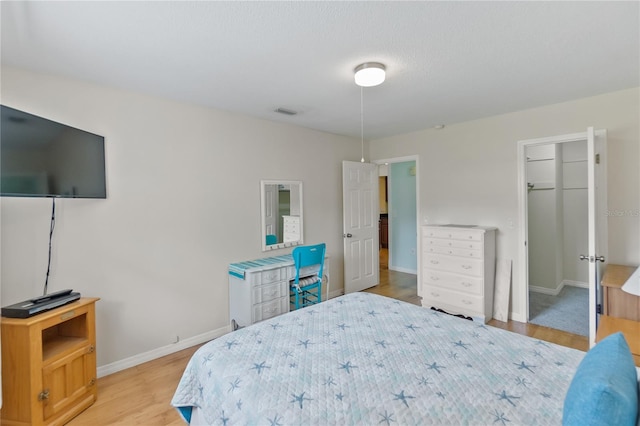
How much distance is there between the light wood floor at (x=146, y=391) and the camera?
1.94m

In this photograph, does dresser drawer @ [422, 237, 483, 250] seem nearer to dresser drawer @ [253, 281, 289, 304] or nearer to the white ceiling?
the white ceiling

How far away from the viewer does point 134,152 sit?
102 inches

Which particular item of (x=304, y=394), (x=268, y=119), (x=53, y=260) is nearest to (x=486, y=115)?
(x=268, y=119)

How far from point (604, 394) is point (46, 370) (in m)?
2.69

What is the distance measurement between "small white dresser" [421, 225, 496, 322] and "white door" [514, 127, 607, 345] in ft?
1.11

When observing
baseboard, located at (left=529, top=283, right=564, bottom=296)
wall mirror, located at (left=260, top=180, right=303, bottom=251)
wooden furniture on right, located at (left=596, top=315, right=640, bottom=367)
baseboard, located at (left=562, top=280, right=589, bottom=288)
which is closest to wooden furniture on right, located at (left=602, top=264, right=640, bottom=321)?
wooden furniture on right, located at (left=596, top=315, right=640, bottom=367)

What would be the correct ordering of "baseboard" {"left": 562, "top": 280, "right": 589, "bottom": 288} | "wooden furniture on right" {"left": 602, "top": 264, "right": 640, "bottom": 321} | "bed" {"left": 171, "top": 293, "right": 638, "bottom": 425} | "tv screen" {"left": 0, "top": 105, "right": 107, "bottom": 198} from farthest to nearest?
"baseboard" {"left": 562, "top": 280, "right": 589, "bottom": 288} < "wooden furniture on right" {"left": 602, "top": 264, "right": 640, "bottom": 321} < "tv screen" {"left": 0, "top": 105, "right": 107, "bottom": 198} < "bed" {"left": 171, "top": 293, "right": 638, "bottom": 425}

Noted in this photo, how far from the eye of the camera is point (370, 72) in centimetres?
209

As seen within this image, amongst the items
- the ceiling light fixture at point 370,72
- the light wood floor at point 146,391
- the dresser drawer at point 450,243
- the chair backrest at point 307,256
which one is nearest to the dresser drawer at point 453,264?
the dresser drawer at point 450,243

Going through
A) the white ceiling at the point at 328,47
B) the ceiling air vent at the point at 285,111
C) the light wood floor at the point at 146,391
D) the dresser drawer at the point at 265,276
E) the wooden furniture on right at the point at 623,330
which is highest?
the ceiling air vent at the point at 285,111

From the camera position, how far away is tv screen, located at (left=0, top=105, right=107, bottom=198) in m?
1.68

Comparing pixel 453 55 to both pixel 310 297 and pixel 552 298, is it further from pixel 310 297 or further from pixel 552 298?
pixel 552 298

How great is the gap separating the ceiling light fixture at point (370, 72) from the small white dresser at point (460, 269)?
2.08 metres

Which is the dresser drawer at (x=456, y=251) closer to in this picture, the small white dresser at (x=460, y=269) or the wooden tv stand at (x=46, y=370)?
the small white dresser at (x=460, y=269)
